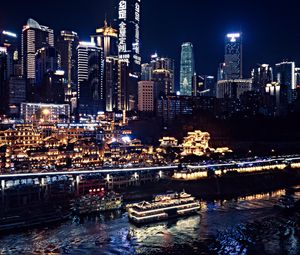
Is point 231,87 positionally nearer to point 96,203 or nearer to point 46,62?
point 46,62

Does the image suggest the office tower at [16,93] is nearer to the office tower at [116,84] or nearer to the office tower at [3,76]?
the office tower at [3,76]

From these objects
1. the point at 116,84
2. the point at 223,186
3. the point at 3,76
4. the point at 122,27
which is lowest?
the point at 223,186

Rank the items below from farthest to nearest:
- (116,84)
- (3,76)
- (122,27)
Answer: (122,27), (116,84), (3,76)

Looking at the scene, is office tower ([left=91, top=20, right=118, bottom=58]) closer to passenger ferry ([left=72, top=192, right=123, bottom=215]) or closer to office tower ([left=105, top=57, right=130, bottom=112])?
office tower ([left=105, top=57, right=130, bottom=112])

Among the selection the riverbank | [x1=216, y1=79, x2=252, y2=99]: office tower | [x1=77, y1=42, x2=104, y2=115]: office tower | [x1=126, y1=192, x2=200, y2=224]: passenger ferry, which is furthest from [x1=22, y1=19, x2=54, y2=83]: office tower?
[x1=126, y1=192, x2=200, y2=224]: passenger ferry

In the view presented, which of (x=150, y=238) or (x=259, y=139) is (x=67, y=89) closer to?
(x=259, y=139)

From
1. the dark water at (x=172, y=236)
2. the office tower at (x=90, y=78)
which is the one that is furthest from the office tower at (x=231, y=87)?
the dark water at (x=172, y=236)

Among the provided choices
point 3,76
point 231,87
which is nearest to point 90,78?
point 3,76
